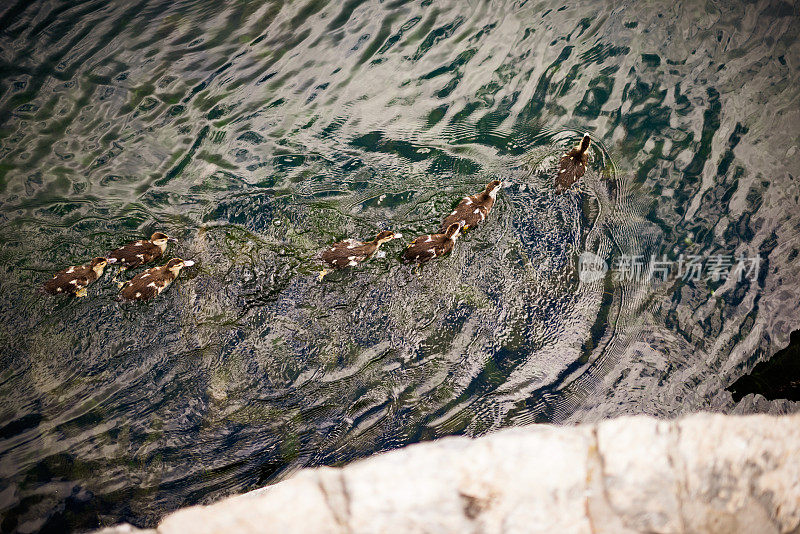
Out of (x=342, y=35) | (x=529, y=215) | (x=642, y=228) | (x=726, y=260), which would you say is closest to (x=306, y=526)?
(x=529, y=215)

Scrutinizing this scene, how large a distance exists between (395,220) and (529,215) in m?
1.52

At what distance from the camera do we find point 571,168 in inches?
213

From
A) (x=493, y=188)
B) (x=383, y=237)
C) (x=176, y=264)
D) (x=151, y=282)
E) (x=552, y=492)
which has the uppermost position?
(x=493, y=188)

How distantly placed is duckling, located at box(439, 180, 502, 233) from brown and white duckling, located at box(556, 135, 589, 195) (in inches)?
28.4

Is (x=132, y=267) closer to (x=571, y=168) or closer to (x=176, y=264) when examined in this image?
(x=176, y=264)

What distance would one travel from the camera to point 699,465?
9.75 ft

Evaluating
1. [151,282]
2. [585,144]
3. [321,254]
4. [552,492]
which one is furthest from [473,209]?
[151,282]

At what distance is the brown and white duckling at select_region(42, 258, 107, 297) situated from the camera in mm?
4723

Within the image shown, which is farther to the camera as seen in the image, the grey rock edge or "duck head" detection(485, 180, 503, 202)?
"duck head" detection(485, 180, 503, 202)

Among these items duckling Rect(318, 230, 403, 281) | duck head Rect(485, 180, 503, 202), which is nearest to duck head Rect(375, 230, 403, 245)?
duckling Rect(318, 230, 403, 281)

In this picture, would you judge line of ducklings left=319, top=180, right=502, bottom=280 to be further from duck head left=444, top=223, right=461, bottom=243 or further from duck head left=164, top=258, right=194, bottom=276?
duck head left=164, top=258, right=194, bottom=276

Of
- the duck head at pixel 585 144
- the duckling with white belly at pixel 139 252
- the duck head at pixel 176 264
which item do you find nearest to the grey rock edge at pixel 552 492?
the duck head at pixel 176 264

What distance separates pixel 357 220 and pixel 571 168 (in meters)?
2.51

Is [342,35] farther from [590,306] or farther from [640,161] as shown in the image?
[590,306]
